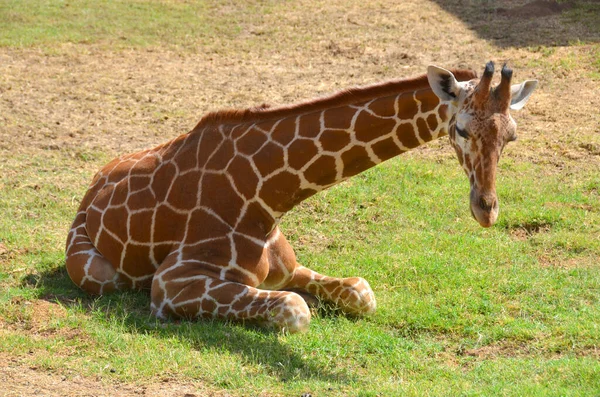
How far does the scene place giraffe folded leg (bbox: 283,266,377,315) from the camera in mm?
8242

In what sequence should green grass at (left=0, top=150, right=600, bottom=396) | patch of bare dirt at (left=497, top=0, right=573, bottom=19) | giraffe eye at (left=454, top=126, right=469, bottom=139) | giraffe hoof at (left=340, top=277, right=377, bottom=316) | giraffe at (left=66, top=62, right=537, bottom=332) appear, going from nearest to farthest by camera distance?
green grass at (left=0, top=150, right=600, bottom=396)
giraffe eye at (left=454, top=126, right=469, bottom=139)
giraffe at (left=66, top=62, right=537, bottom=332)
giraffe hoof at (left=340, top=277, right=377, bottom=316)
patch of bare dirt at (left=497, top=0, right=573, bottom=19)

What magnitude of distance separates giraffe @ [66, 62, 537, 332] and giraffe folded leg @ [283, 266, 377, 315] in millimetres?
11

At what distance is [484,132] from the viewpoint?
7.19 m

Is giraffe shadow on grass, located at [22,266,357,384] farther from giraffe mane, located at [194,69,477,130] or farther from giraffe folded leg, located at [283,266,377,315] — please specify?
giraffe mane, located at [194,69,477,130]

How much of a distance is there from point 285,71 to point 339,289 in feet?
25.0

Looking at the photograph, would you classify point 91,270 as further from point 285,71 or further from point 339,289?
point 285,71

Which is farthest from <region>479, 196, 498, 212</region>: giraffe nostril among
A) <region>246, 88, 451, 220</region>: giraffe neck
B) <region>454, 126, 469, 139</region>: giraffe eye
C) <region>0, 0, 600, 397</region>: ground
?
<region>0, 0, 600, 397</region>: ground

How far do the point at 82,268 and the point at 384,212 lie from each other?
354 cm

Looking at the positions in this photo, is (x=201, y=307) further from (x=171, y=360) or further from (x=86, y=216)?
(x=86, y=216)

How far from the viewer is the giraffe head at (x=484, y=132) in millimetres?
7184

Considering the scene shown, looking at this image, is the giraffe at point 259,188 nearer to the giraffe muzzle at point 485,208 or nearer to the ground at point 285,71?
the giraffe muzzle at point 485,208

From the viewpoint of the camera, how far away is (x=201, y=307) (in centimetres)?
789

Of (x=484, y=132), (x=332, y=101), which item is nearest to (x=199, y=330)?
(x=332, y=101)

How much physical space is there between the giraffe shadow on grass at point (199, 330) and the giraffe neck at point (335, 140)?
3.61ft
